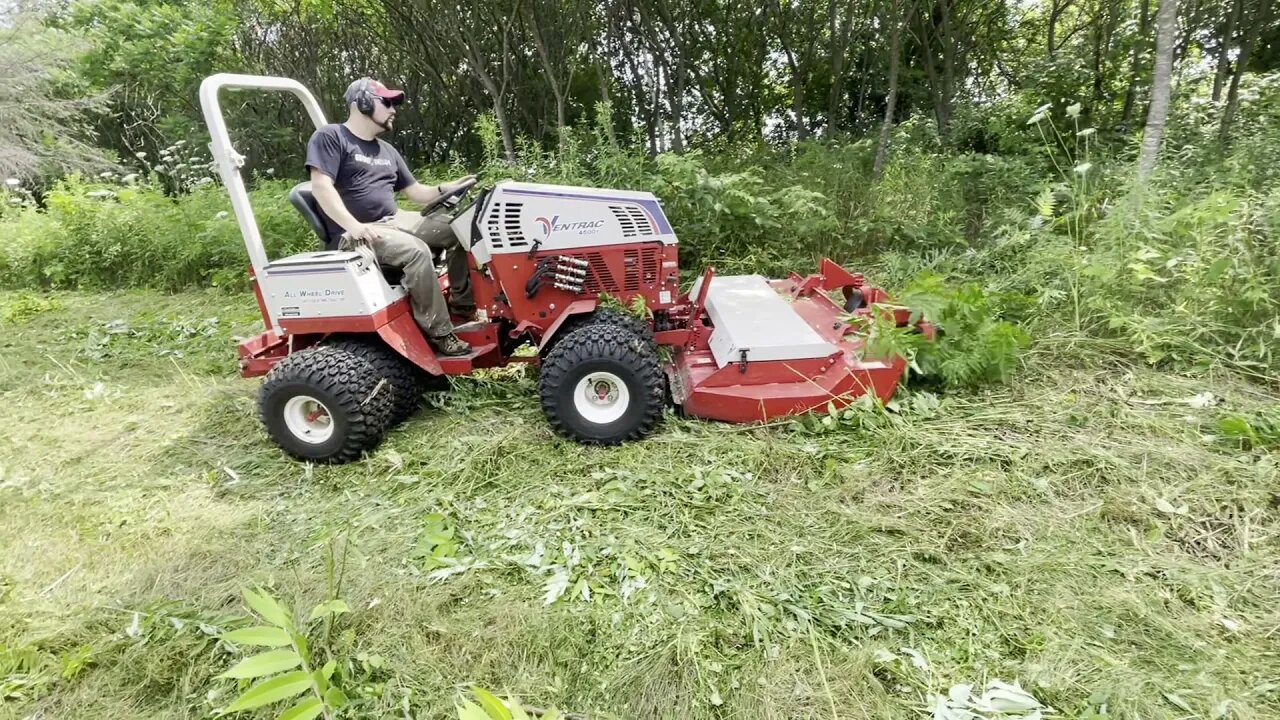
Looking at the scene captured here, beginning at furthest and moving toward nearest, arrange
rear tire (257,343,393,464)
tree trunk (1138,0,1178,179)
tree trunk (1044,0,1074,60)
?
tree trunk (1044,0,1074,60) → tree trunk (1138,0,1178,179) → rear tire (257,343,393,464)

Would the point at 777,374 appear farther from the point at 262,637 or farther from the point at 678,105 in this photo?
the point at 678,105

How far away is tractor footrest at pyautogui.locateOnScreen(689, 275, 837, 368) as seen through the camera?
3105mm

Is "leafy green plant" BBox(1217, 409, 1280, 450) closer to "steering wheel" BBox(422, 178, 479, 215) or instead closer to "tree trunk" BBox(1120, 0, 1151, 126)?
"steering wheel" BBox(422, 178, 479, 215)

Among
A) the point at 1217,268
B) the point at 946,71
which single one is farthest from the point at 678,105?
the point at 1217,268

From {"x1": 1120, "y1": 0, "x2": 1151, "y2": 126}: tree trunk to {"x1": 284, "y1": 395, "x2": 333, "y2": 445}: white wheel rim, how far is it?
25.3 ft

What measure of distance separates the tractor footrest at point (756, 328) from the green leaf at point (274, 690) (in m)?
2.21

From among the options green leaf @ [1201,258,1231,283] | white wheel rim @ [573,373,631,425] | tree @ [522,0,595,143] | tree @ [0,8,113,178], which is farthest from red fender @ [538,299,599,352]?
tree @ [0,8,113,178]

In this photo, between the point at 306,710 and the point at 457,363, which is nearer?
the point at 306,710

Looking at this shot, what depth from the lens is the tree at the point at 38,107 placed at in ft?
32.6

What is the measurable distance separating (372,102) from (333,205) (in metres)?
0.55

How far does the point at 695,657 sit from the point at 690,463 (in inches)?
42.2

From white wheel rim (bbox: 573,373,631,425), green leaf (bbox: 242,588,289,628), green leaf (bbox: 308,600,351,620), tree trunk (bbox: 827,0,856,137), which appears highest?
Answer: tree trunk (bbox: 827,0,856,137)

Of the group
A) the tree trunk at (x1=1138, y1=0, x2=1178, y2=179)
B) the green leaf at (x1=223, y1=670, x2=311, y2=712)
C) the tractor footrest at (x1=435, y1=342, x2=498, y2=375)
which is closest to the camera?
the green leaf at (x1=223, y1=670, x2=311, y2=712)

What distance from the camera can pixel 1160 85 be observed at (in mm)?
4301
